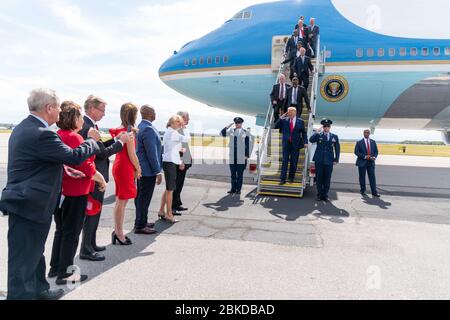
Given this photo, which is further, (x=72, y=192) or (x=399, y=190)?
(x=399, y=190)

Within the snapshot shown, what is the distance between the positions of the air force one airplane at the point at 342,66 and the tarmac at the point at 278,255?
5349 millimetres

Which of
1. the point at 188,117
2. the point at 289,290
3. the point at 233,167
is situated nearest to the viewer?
the point at 289,290

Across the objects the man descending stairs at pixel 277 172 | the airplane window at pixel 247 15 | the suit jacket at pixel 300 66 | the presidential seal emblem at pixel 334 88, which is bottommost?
the man descending stairs at pixel 277 172

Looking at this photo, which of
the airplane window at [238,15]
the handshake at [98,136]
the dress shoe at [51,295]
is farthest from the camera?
the airplane window at [238,15]

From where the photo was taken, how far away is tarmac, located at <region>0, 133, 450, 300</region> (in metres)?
2.82

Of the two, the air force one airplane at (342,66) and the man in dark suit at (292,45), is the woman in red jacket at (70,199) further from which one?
the air force one airplane at (342,66)

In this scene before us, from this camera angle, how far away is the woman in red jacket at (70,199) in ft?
9.14

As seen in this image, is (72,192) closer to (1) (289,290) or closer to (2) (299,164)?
(1) (289,290)

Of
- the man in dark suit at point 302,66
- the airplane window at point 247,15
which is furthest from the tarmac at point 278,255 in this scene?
the airplane window at point 247,15

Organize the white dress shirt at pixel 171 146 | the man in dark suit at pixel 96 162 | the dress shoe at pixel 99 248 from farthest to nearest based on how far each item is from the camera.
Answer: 1. the white dress shirt at pixel 171 146
2. the dress shoe at pixel 99 248
3. the man in dark suit at pixel 96 162

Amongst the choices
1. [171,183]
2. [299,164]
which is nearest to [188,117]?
[171,183]

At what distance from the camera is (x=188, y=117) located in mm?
5930

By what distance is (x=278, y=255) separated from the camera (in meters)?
3.65
